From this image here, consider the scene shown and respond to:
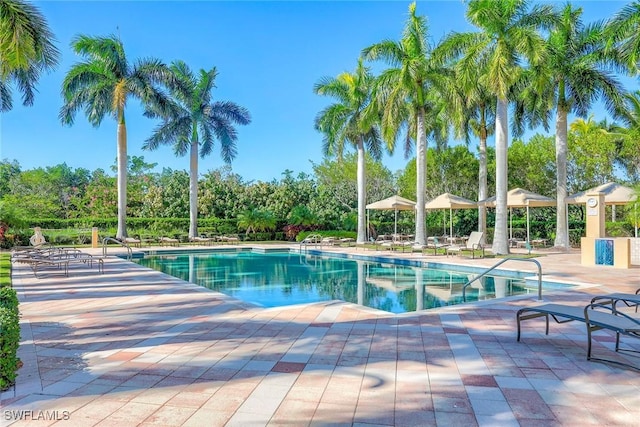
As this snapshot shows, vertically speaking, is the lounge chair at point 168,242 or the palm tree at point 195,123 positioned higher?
the palm tree at point 195,123

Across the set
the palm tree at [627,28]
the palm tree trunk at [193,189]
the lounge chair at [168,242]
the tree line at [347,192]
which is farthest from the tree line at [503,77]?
the lounge chair at [168,242]

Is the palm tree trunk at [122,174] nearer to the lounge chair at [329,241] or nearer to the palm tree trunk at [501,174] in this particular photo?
the lounge chair at [329,241]

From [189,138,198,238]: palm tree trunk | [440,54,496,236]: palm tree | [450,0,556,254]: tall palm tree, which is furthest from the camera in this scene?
[189,138,198,238]: palm tree trunk

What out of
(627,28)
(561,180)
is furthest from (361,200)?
(627,28)

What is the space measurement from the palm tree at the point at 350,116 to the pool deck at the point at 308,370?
1730 centimetres

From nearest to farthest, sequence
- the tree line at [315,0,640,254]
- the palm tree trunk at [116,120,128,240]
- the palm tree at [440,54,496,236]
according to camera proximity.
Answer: the tree line at [315,0,640,254], the palm tree at [440,54,496,236], the palm tree trunk at [116,120,128,240]

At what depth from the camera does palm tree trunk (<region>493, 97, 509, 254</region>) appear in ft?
52.3

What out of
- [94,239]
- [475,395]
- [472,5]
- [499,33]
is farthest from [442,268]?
[94,239]

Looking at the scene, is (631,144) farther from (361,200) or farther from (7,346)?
(7,346)

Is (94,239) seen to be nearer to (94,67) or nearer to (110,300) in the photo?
(94,67)

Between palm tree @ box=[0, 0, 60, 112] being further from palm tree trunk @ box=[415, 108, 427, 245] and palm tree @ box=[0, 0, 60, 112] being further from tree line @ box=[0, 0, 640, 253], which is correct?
palm tree trunk @ box=[415, 108, 427, 245]

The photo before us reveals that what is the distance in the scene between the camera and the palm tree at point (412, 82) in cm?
1858

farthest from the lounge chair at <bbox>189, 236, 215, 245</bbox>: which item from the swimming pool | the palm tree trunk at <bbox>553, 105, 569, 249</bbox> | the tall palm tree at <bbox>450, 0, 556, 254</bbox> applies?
the palm tree trunk at <bbox>553, 105, 569, 249</bbox>

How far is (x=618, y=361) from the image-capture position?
418 centimetres
